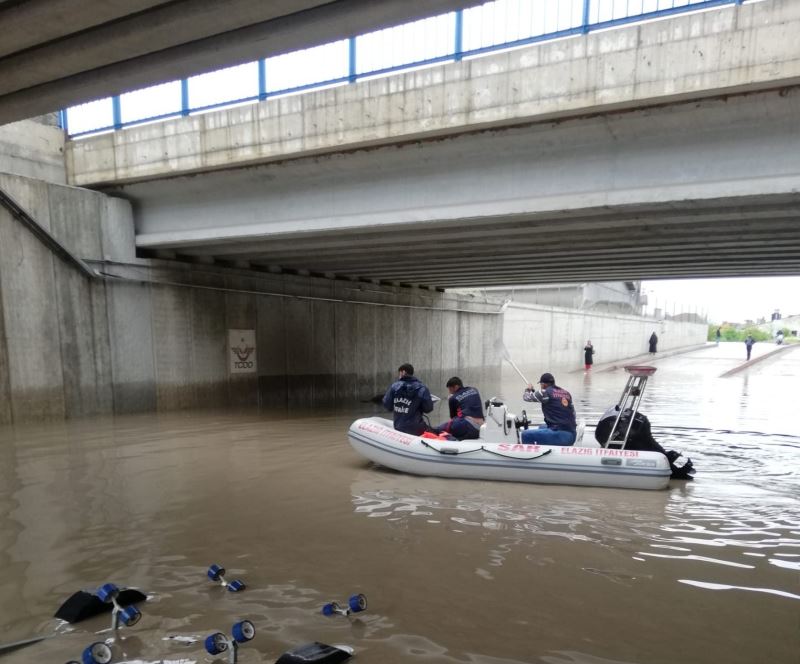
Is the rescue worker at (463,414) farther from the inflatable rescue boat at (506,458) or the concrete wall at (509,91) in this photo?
the concrete wall at (509,91)

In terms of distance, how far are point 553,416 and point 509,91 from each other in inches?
172

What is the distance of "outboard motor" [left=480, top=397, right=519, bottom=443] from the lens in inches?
284

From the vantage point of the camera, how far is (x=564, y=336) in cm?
2959

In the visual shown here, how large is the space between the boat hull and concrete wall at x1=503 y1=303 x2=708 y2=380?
62.9 ft

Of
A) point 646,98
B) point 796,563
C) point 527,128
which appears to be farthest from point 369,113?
point 796,563

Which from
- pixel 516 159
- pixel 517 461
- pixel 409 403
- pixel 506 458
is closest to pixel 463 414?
pixel 409 403

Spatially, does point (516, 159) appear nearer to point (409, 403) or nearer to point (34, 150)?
point (409, 403)

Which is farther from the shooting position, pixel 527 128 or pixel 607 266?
pixel 607 266

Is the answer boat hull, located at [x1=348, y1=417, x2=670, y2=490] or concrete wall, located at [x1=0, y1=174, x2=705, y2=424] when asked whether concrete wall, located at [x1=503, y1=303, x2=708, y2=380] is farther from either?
boat hull, located at [x1=348, y1=417, x2=670, y2=490]

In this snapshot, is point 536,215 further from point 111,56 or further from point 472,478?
point 111,56

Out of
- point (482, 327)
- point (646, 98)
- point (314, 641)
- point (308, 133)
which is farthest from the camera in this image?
point (482, 327)

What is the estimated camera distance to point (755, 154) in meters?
6.41

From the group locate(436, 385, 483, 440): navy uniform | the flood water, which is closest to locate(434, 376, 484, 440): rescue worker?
locate(436, 385, 483, 440): navy uniform

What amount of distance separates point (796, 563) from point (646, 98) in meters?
5.10
